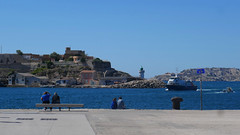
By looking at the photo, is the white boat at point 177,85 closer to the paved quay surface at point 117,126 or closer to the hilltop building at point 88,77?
the hilltop building at point 88,77

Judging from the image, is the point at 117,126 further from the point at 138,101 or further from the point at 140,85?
the point at 140,85

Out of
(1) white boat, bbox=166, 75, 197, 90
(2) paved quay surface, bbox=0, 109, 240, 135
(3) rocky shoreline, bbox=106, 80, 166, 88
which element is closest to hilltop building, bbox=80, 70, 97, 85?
(3) rocky shoreline, bbox=106, 80, 166, 88

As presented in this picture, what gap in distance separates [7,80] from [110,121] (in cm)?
18329

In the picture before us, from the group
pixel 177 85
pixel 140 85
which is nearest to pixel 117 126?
pixel 177 85

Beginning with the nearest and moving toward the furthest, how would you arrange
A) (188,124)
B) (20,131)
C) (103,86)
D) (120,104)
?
(20,131)
(188,124)
(120,104)
(103,86)

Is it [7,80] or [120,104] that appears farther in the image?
[7,80]

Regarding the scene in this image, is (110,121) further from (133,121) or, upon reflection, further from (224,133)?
(224,133)

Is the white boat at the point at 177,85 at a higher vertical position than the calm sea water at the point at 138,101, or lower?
higher

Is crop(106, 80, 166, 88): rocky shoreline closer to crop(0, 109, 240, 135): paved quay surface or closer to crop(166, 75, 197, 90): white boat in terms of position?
crop(166, 75, 197, 90): white boat

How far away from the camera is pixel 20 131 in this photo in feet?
53.3

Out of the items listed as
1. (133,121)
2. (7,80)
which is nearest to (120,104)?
(133,121)

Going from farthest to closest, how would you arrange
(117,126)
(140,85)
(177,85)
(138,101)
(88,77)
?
(88,77), (140,85), (177,85), (138,101), (117,126)

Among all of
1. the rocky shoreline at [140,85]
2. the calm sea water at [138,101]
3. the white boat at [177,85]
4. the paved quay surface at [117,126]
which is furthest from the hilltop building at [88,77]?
the paved quay surface at [117,126]

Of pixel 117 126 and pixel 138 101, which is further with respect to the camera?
pixel 138 101
